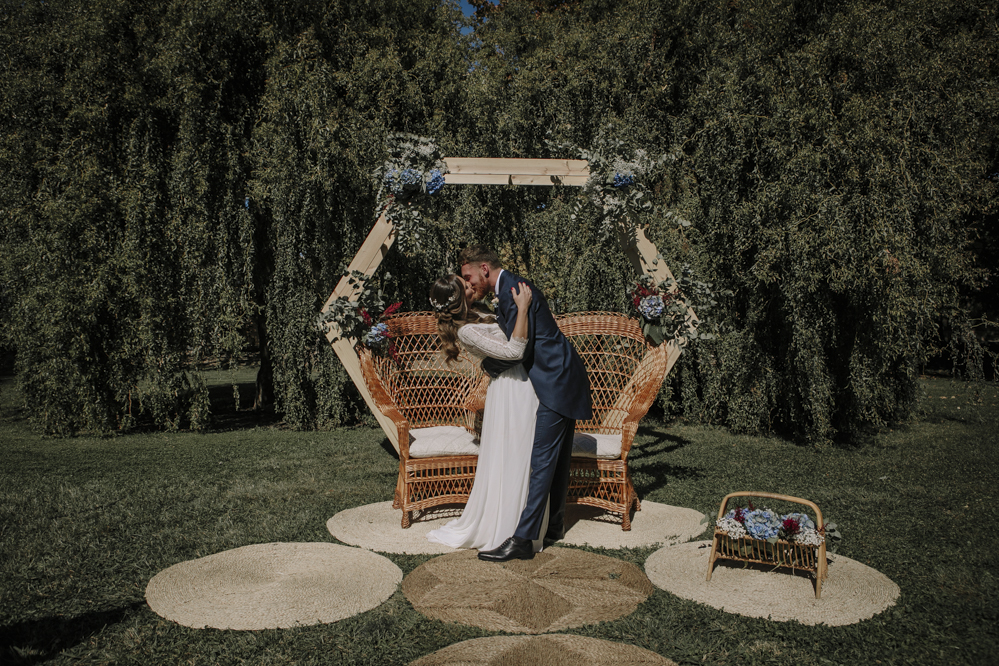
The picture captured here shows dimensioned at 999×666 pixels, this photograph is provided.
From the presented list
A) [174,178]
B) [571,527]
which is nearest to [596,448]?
[571,527]

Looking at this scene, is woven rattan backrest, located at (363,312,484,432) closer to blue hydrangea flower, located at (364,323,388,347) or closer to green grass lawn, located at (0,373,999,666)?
blue hydrangea flower, located at (364,323,388,347)

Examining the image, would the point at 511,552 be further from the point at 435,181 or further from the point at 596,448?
the point at 435,181

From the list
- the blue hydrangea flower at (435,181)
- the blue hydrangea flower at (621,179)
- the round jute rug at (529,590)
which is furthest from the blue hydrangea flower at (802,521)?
the blue hydrangea flower at (435,181)

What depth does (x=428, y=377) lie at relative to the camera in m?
5.91

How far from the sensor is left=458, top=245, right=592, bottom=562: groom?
154 inches

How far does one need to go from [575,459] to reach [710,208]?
4147 mm

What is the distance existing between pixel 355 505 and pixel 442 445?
0.94 meters

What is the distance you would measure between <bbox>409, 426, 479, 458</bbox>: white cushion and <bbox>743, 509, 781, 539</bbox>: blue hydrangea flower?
6.28 feet

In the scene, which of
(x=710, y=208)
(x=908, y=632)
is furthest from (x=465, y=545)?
(x=710, y=208)

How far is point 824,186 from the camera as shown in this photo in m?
6.77

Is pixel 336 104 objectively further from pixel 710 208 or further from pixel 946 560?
pixel 946 560

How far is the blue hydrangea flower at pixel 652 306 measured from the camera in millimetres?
4914

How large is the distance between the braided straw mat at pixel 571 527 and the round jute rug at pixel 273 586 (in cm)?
28

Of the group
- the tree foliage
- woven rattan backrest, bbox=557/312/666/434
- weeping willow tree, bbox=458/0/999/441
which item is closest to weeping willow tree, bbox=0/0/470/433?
the tree foliage
